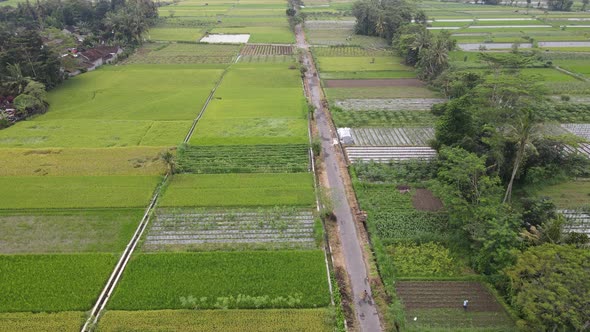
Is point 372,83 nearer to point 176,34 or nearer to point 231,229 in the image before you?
point 231,229

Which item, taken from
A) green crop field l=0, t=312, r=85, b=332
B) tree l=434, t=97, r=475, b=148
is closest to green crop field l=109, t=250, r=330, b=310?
green crop field l=0, t=312, r=85, b=332

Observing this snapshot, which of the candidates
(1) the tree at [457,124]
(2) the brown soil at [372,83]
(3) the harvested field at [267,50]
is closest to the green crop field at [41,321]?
(1) the tree at [457,124]

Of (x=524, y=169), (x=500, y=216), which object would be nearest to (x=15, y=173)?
(x=500, y=216)

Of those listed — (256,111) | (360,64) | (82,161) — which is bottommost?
(82,161)

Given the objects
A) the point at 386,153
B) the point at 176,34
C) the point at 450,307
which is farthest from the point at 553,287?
the point at 176,34

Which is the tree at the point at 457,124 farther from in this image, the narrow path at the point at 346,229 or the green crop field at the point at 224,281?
the green crop field at the point at 224,281

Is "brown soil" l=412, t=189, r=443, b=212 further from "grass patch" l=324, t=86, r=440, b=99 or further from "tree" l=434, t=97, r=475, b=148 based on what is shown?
"grass patch" l=324, t=86, r=440, b=99
